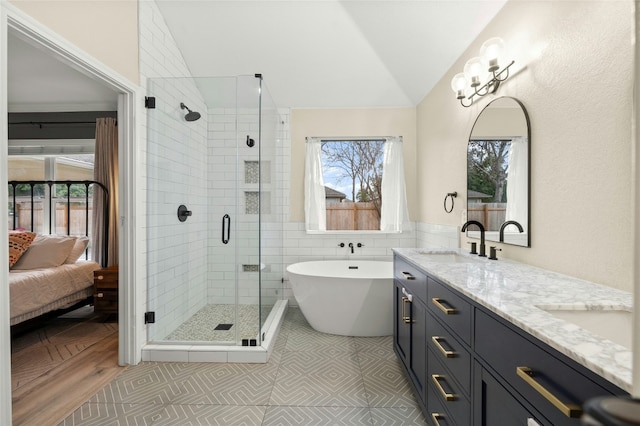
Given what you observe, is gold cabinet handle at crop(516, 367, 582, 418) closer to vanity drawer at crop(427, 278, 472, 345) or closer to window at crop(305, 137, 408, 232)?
vanity drawer at crop(427, 278, 472, 345)

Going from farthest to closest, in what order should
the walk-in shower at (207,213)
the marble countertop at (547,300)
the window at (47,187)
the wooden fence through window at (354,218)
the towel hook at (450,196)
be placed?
the window at (47,187) → the wooden fence through window at (354,218) → the towel hook at (450,196) → the walk-in shower at (207,213) → the marble countertop at (547,300)

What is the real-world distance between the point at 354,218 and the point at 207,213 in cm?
183

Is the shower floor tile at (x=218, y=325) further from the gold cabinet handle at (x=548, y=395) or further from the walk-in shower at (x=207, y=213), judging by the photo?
the gold cabinet handle at (x=548, y=395)

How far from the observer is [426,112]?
11.3ft

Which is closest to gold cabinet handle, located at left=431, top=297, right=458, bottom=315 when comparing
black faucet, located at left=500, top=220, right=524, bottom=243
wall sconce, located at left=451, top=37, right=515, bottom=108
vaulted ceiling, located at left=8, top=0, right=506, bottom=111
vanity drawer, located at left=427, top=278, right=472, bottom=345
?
vanity drawer, located at left=427, top=278, right=472, bottom=345

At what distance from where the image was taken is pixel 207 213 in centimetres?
280

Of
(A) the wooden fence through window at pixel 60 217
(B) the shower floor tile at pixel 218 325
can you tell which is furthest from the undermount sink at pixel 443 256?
(A) the wooden fence through window at pixel 60 217

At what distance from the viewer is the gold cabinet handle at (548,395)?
0.68 meters

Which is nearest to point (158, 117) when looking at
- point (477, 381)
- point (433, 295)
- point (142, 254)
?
point (142, 254)

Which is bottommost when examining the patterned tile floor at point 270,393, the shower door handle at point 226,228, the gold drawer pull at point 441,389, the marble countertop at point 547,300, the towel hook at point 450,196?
the patterned tile floor at point 270,393

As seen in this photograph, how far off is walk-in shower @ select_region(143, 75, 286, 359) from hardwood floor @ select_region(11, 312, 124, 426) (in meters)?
0.47

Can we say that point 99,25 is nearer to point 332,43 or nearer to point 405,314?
point 332,43

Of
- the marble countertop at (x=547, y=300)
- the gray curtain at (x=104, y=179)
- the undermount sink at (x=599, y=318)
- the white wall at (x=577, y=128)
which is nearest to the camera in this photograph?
the marble countertop at (x=547, y=300)

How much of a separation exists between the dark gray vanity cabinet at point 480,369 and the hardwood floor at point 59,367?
2.08 metres
